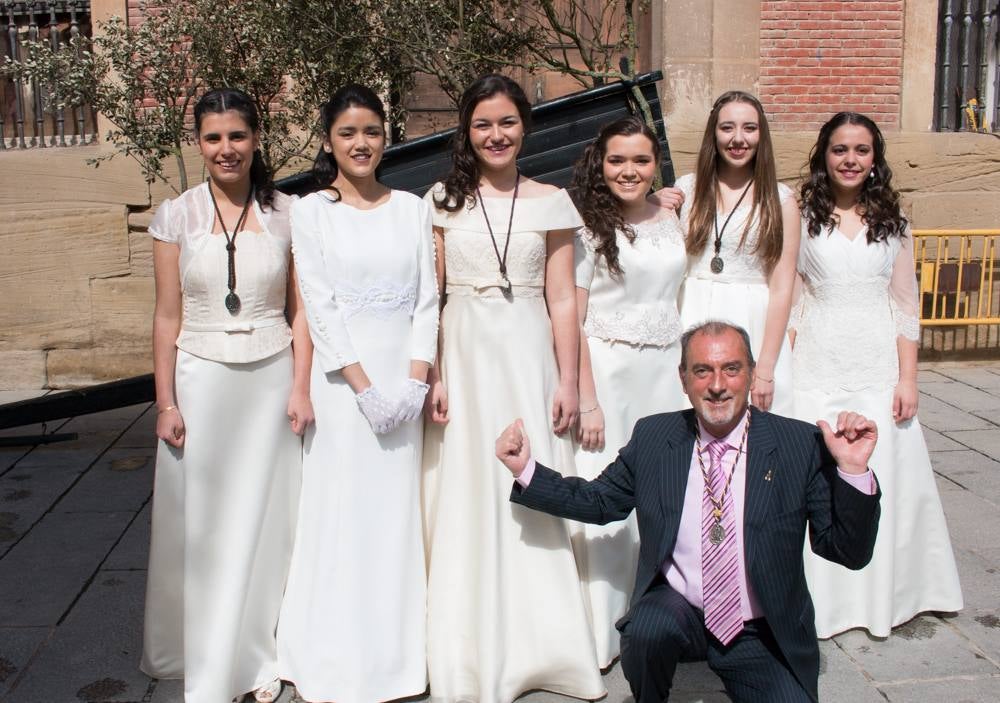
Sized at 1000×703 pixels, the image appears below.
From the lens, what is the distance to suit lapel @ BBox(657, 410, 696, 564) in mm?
2893

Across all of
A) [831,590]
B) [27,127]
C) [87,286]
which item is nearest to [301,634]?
[831,590]

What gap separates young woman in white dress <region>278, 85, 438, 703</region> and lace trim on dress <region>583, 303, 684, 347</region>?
24.0 inches

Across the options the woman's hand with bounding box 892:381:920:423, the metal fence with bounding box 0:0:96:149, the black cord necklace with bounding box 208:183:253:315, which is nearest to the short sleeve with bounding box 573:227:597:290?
the black cord necklace with bounding box 208:183:253:315

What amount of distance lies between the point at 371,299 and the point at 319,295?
160 millimetres

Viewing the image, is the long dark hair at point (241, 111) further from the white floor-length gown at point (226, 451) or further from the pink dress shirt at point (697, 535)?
the pink dress shirt at point (697, 535)

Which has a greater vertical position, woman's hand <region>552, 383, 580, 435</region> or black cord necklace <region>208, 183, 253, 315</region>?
black cord necklace <region>208, 183, 253, 315</region>

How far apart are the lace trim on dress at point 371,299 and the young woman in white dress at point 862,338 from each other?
5.16 feet

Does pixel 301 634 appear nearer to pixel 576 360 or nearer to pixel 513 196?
pixel 576 360

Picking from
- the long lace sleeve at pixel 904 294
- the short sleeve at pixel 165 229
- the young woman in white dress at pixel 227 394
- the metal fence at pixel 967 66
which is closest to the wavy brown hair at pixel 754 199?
the long lace sleeve at pixel 904 294

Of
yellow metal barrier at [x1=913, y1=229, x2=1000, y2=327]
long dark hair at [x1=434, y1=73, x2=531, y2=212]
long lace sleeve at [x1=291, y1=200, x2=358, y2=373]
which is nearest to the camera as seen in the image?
long lace sleeve at [x1=291, y1=200, x2=358, y2=373]

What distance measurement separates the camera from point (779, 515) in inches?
110

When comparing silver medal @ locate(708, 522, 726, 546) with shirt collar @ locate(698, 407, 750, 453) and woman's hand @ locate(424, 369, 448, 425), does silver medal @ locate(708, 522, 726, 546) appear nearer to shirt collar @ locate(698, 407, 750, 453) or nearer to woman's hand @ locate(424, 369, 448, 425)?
shirt collar @ locate(698, 407, 750, 453)

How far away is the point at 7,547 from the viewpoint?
15.8 ft

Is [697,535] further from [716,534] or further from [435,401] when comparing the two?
[435,401]
